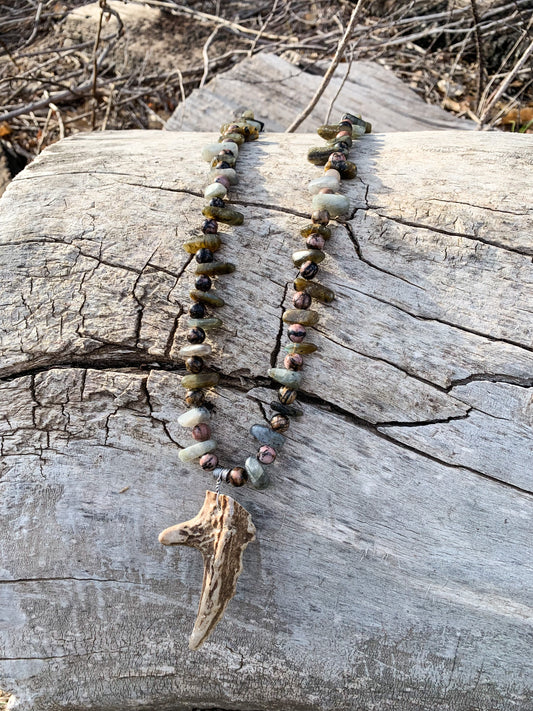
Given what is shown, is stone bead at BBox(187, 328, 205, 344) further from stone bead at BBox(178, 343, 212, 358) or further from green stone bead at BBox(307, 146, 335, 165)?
green stone bead at BBox(307, 146, 335, 165)

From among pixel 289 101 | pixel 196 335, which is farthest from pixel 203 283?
pixel 289 101

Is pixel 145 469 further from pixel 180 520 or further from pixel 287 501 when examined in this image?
pixel 287 501

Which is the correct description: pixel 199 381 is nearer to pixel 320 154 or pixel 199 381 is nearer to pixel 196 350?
pixel 196 350

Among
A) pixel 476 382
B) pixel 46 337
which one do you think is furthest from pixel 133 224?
pixel 476 382

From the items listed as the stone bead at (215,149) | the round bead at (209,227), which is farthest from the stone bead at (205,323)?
the stone bead at (215,149)

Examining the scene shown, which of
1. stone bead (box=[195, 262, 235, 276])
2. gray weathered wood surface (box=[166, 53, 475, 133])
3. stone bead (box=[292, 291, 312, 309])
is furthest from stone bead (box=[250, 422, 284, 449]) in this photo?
gray weathered wood surface (box=[166, 53, 475, 133])
